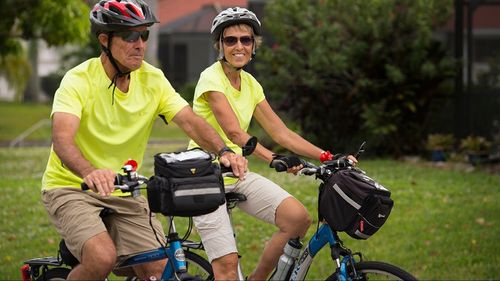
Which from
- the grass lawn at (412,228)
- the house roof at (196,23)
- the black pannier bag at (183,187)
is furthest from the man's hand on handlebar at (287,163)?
the house roof at (196,23)

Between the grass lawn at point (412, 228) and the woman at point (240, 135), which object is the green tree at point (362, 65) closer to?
the grass lawn at point (412, 228)

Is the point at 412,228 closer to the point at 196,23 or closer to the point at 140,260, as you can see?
the point at 140,260

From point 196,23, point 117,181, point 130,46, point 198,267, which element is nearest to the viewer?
point 117,181

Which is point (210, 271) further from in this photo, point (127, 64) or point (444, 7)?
point (444, 7)

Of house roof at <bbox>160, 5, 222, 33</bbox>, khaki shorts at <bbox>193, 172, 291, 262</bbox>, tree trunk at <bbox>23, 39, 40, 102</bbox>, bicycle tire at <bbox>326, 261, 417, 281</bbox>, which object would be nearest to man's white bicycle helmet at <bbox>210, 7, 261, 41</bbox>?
khaki shorts at <bbox>193, 172, 291, 262</bbox>

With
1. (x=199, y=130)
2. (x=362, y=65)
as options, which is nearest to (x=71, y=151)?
(x=199, y=130)

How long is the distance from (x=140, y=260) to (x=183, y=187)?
0.86 meters

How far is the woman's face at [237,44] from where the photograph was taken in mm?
5855

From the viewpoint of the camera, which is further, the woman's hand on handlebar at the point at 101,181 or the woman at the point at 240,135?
the woman at the point at 240,135

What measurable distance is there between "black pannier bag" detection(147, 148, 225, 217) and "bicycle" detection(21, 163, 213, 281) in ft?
0.32

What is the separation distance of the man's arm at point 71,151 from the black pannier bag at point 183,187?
0.21m

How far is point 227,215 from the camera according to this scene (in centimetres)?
563

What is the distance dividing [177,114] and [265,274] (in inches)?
44.8

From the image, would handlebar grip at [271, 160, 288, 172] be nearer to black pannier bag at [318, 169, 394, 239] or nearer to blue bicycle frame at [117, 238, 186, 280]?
black pannier bag at [318, 169, 394, 239]
